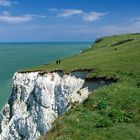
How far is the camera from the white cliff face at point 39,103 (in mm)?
43594

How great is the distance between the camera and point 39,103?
46.8 metres

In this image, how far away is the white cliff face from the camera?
43594 millimetres

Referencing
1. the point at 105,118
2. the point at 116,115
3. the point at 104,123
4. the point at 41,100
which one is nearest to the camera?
the point at 104,123

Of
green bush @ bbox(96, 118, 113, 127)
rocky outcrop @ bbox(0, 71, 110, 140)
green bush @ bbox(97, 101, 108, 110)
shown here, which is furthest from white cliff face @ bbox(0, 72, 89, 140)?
green bush @ bbox(96, 118, 113, 127)

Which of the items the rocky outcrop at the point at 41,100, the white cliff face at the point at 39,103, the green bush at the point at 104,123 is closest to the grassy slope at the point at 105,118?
the green bush at the point at 104,123

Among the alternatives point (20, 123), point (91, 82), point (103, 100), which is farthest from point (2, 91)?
point (103, 100)

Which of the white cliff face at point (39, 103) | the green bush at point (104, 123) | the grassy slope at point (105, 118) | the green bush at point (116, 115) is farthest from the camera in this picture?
the white cliff face at point (39, 103)

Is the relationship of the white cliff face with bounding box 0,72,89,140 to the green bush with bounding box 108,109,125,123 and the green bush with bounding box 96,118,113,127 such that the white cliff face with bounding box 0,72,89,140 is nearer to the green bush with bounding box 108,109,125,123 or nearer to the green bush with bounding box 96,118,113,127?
the green bush with bounding box 108,109,125,123

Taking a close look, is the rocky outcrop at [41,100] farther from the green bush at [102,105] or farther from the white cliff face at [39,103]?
the green bush at [102,105]

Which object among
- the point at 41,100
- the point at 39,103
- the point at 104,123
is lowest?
the point at 39,103

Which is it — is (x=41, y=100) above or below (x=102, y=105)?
below

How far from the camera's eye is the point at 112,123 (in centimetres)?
2156

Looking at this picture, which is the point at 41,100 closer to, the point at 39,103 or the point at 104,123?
the point at 39,103

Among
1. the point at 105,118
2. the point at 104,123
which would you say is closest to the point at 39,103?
the point at 105,118
